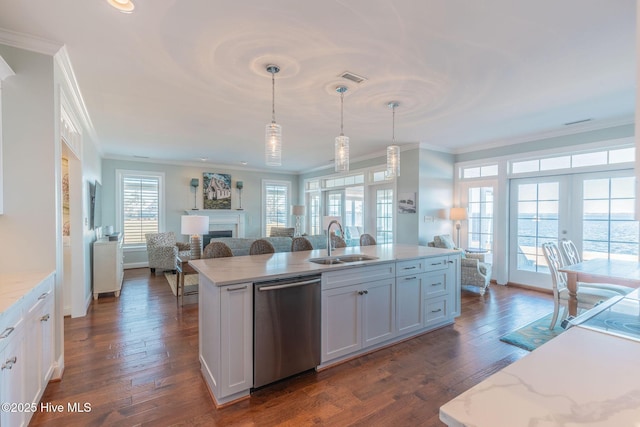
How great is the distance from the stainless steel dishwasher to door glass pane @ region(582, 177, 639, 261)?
15.2 feet

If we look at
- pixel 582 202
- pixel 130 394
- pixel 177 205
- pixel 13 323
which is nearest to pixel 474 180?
pixel 582 202

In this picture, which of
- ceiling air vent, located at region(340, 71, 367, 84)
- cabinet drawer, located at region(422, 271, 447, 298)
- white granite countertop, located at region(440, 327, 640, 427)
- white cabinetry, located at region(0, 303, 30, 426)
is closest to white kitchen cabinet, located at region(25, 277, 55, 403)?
white cabinetry, located at region(0, 303, 30, 426)

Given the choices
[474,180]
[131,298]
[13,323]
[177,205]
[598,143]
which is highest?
[598,143]

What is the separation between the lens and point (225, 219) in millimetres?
8281

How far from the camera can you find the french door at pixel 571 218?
422 centimetres

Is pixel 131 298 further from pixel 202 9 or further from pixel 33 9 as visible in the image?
pixel 202 9

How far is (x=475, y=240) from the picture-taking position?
19.7ft

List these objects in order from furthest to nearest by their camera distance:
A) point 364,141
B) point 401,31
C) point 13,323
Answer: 1. point 364,141
2. point 401,31
3. point 13,323

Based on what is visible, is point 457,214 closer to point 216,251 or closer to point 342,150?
point 342,150

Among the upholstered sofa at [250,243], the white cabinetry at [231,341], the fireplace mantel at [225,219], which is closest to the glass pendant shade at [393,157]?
the upholstered sofa at [250,243]

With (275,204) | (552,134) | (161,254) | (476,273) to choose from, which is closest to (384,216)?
(476,273)

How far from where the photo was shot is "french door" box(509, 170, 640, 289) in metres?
4.22

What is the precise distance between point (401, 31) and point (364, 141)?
3.51 m

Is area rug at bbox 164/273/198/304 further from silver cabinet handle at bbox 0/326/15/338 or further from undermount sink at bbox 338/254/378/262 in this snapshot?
silver cabinet handle at bbox 0/326/15/338
